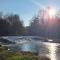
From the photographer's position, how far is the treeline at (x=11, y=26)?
32406mm

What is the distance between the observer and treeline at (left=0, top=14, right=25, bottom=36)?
3241cm

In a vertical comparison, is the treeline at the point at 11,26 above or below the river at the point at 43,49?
above

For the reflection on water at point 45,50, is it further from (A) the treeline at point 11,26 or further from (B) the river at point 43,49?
(A) the treeline at point 11,26

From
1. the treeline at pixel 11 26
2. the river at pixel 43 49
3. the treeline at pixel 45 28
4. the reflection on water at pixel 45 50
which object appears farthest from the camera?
the treeline at pixel 11 26

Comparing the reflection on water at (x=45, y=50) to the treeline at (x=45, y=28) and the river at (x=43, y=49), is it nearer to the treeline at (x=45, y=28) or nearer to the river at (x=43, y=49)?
the river at (x=43, y=49)

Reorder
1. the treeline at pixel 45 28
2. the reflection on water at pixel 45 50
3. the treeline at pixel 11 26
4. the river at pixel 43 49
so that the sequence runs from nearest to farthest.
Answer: the reflection on water at pixel 45 50, the river at pixel 43 49, the treeline at pixel 45 28, the treeline at pixel 11 26

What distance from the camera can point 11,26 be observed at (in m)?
33.6

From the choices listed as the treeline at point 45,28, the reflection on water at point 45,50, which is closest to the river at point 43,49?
the reflection on water at point 45,50

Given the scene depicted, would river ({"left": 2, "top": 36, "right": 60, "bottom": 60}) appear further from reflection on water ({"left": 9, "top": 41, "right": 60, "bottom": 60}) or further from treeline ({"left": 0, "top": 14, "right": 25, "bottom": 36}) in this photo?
treeline ({"left": 0, "top": 14, "right": 25, "bottom": 36})

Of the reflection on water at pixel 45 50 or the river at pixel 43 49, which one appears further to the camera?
the river at pixel 43 49

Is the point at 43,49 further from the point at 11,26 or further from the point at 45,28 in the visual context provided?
the point at 11,26

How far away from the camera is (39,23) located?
103ft

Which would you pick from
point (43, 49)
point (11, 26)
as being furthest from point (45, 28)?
point (43, 49)

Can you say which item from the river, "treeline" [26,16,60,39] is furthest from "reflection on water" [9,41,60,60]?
"treeline" [26,16,60,39]
